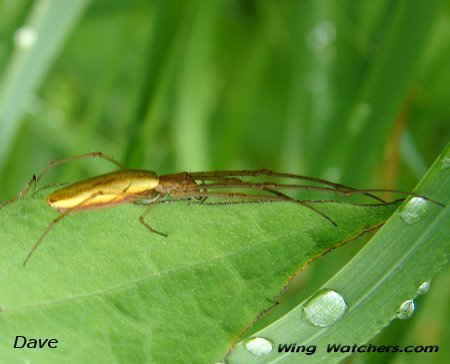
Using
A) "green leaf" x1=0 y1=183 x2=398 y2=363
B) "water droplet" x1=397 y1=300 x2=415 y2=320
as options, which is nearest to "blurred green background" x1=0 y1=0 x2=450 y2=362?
"water droplet" x1=397 y1=300 x2=415 y2=320

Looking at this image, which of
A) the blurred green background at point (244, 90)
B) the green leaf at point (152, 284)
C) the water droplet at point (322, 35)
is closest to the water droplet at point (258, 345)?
the green leaf at point (152, 284)

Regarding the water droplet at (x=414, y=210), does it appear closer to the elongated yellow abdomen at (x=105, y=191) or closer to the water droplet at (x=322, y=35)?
the elongated yellow abdomen at (x=105, y=191)

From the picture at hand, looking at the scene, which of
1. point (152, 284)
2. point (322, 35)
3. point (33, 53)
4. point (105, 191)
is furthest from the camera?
point (322, 35)

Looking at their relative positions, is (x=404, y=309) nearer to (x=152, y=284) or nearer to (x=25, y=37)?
(x=152, y=284)

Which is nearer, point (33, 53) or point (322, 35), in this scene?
point (33, 53)

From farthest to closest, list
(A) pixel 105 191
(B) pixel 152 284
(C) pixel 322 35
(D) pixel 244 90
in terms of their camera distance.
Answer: (D) pixel 244 90
(C) pixel 322 35
(A) pixel 105 191
(B) pixel 152 284

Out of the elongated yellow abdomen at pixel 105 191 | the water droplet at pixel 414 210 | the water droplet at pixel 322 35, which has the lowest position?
the water droplet at pixel 414 210

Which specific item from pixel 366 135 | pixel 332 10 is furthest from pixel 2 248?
pixel 332 10

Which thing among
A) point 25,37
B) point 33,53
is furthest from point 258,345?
point 25,37
